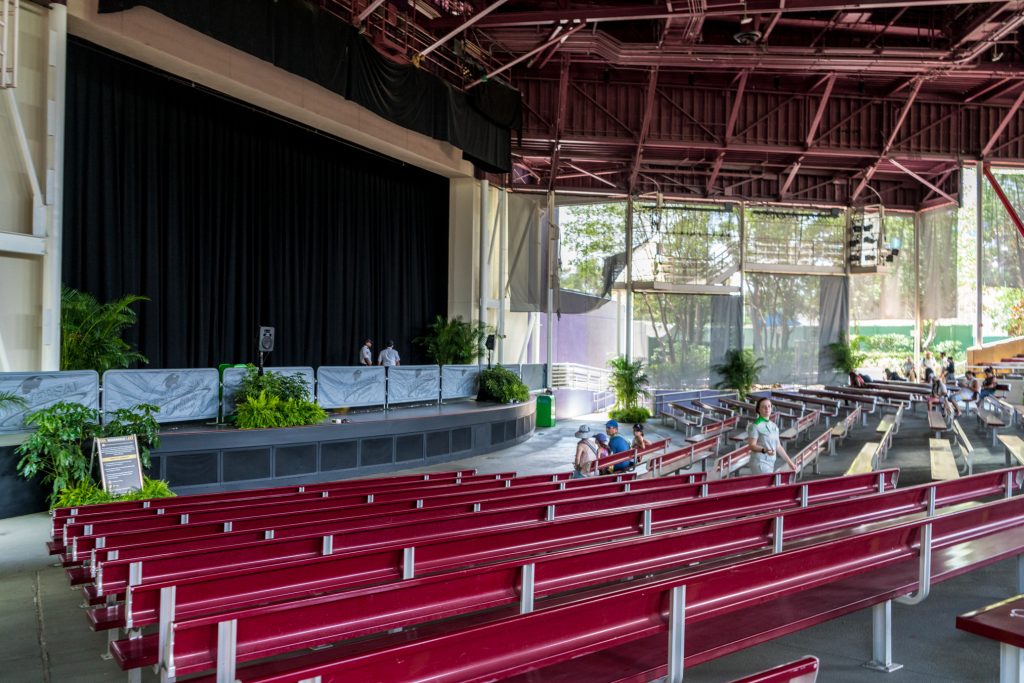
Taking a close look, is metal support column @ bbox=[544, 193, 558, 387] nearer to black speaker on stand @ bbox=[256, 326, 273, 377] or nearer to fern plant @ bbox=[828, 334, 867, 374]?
fern plant @ bbox=[828, 334, 867, 374]

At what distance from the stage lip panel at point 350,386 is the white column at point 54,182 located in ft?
13.3

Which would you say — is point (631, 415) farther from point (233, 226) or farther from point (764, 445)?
point (764, 445)

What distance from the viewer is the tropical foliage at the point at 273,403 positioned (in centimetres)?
1159

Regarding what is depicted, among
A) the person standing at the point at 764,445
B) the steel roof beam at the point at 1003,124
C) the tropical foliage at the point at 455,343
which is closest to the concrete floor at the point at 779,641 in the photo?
the person standing at the point at 764,445

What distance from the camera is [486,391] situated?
18.1 m

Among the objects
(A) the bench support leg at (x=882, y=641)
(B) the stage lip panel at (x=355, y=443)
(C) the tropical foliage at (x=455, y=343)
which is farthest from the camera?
(C) the tropical foliage at (x=455, y=343)

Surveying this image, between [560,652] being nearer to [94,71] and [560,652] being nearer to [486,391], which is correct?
[94,71]

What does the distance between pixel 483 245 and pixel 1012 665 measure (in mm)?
19299

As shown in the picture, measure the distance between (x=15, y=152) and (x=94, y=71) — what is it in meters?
3.27

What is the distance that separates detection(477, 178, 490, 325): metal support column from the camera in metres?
21.5

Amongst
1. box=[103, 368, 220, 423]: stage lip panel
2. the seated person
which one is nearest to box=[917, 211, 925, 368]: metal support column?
the seated person

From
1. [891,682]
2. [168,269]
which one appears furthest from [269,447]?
[891,682]

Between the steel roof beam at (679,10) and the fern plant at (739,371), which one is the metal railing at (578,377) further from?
the steel roof beam at (679,10)

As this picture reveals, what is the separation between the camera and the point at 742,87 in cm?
2188
